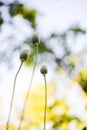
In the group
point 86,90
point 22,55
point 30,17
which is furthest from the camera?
point 30,17

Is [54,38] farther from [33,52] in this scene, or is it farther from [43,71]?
[43,71]

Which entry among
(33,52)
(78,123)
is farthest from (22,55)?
(78,123)

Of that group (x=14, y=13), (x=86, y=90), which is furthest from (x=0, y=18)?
(x=86, y=90)

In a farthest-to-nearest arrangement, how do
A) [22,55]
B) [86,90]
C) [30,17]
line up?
[30,17], [86,90], [22,55]

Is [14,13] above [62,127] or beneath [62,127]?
above

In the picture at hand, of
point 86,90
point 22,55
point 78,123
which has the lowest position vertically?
point 78,123

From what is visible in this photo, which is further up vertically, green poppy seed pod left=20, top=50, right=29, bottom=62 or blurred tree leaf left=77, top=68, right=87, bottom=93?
green poppy seed pod left=20, top=50, right=29, bottom=62

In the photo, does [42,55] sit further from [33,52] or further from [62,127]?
[62,127]

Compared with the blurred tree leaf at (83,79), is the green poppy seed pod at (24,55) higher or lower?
higher

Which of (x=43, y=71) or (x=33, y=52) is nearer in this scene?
(x=43, y=71)
